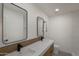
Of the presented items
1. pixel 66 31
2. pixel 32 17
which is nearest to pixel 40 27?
pixel 32 17

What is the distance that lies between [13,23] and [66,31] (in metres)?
1.96

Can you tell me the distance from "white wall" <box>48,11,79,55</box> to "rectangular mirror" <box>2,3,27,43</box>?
3.34 feet

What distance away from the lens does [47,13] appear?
2408 mm

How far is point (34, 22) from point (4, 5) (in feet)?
3.36

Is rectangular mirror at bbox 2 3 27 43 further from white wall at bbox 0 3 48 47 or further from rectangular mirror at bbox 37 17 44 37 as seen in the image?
rectangular mirror at bbox 37 17 44 37

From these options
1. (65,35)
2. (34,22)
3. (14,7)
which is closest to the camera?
(14,7)

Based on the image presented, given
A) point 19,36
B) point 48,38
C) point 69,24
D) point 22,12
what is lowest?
point 48,38

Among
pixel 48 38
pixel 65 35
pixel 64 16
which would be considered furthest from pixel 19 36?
pixel 65 35

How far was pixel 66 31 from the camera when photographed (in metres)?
2.80

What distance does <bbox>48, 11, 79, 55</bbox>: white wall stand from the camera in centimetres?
248

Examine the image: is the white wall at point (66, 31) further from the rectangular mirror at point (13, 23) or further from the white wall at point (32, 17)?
the rectangular mirror at point (13, 23)

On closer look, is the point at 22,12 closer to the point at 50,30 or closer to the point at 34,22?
the point at 34,22

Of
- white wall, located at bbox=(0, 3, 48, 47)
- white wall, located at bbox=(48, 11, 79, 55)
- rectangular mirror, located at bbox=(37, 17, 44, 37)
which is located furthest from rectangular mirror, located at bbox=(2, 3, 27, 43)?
white wall, located at bbox=(48, 11, 79, 55)

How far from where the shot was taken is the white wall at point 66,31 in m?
2.48
